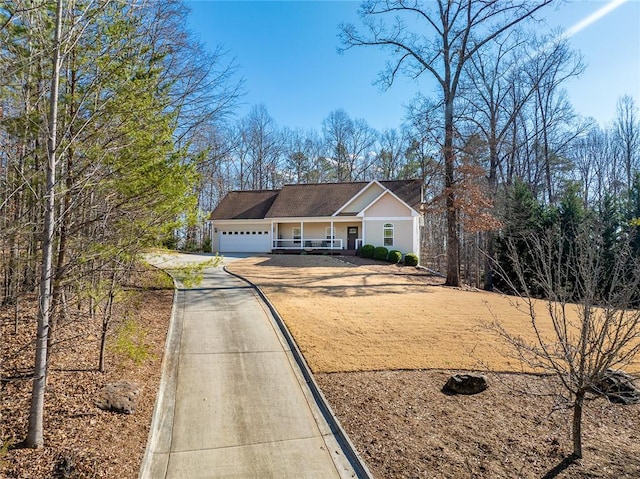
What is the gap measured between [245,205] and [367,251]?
1099cm

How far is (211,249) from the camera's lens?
2917 cm

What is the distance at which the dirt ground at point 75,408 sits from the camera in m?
3.70

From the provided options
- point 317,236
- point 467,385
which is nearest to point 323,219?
point 317,236

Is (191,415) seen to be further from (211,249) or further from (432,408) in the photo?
(211,249)

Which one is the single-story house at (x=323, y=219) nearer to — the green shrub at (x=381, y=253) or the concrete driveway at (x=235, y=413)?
the green shrub at (x=381, y=253)

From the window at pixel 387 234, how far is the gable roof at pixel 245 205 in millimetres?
9318

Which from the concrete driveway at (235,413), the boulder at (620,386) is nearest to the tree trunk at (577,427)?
the boulder at (620,386)

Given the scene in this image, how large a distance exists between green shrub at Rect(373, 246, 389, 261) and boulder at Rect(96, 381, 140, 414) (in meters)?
19.2

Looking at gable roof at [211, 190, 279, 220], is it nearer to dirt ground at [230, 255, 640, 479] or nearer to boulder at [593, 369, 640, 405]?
dirt ground at [230, 255, 640, 479]

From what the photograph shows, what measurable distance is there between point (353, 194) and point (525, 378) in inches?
862

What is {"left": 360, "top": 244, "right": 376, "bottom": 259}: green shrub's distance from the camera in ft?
78.3

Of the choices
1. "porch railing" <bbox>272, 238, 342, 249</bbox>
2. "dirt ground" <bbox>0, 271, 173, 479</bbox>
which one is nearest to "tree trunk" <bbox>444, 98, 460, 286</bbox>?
"porch railing" <bbox>272, 238, 342, 249</bbox>

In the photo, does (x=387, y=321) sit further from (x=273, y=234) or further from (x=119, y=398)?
(x=273, y=234)

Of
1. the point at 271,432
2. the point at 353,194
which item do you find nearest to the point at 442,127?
the point at 353,194
